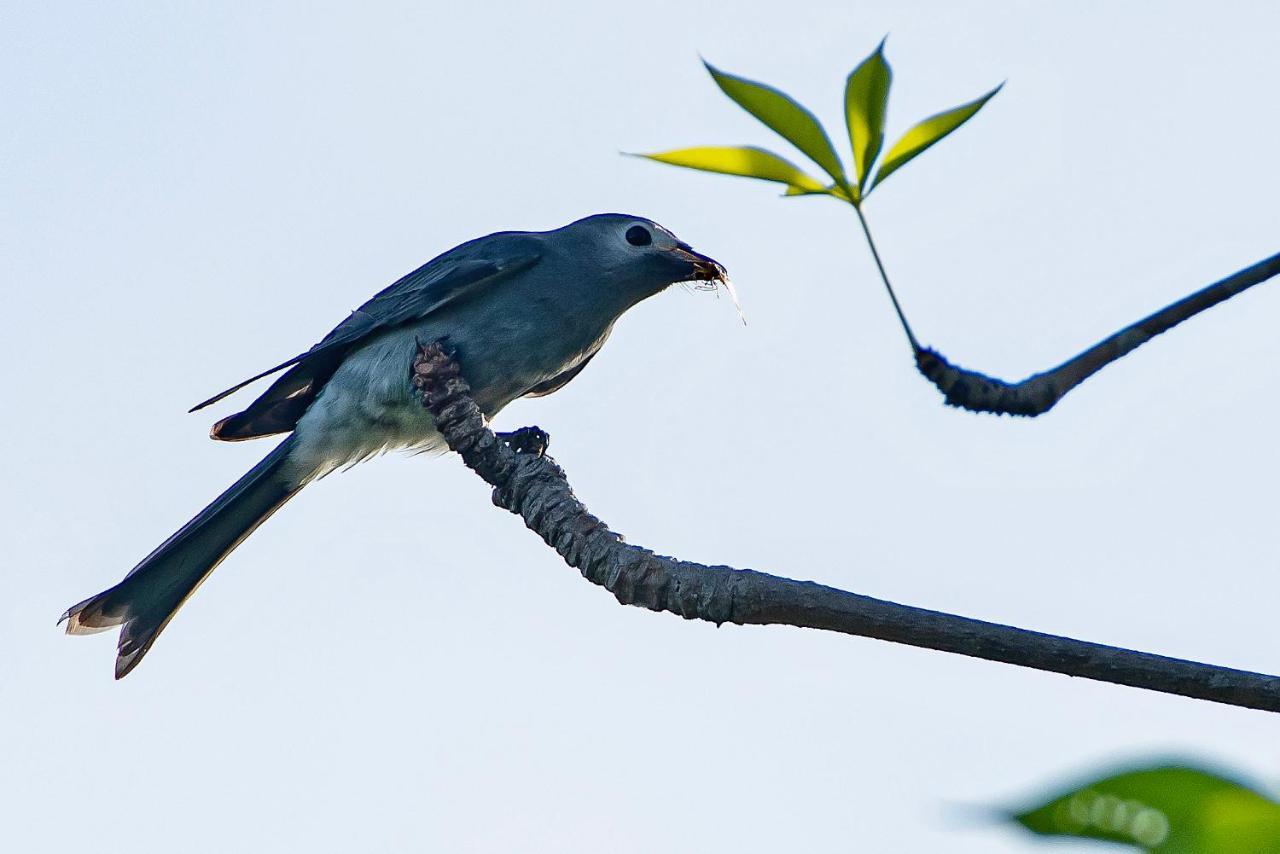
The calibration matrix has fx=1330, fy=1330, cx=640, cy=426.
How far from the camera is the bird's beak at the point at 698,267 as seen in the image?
6648mm

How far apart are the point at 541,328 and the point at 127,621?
233 cm

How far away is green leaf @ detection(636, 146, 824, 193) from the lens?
82.0 inches

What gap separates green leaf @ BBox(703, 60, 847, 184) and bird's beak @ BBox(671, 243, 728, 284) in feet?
14.9

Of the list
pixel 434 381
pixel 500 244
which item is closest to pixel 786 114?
pixel 434 381

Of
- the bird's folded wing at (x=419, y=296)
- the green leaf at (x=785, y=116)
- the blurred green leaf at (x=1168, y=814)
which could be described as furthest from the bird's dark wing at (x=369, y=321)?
the blurred green leaf at (x=1168, y=814)

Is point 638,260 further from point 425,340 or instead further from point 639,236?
point 425,340

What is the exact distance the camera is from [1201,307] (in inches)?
87.3

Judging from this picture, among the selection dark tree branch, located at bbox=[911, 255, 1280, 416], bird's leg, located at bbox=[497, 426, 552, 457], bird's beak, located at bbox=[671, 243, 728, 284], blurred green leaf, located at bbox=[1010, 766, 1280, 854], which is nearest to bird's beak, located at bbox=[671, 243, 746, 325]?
bird's beak, located at bbox=[671, 243, 728, 284]

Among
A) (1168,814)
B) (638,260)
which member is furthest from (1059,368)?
(638,260)

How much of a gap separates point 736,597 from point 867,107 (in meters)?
1.41

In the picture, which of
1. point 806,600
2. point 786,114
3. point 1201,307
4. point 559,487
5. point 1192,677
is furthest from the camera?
point 559,487

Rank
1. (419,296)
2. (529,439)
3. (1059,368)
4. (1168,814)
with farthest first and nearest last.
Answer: (419,296) < (529,439) < (1059,368) < (1168,814)

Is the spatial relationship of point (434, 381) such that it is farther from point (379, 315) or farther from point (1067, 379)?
point (1067, 379)

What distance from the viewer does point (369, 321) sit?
266 inches
